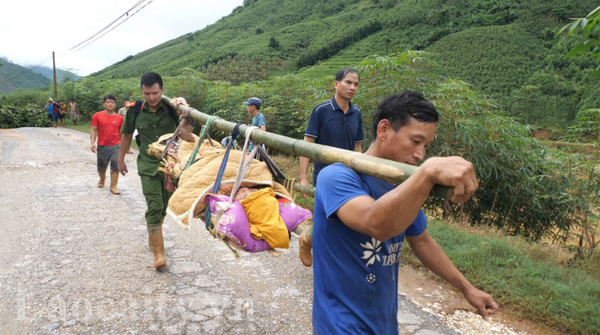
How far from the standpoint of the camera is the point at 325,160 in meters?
1.63

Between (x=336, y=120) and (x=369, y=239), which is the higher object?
(x=336, y=120)

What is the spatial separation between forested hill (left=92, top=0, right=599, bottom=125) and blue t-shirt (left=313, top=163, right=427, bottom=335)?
4521 centimetres

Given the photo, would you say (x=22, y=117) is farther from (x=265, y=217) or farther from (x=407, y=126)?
(x=407, y=126)

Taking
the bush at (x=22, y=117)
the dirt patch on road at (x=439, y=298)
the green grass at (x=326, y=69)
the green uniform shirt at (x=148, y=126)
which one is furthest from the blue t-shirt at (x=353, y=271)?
the green grass at (x=326, y=69)

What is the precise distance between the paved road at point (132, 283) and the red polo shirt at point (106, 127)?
68.7 inches

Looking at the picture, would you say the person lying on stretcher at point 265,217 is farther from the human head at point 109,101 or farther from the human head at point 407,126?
the human head at point 109,101

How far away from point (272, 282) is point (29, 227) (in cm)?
376

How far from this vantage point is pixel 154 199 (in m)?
4.09

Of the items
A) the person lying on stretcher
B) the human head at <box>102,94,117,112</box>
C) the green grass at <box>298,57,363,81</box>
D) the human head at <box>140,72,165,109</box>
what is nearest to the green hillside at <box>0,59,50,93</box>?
the green grass at <box>298,57,363,81</box>

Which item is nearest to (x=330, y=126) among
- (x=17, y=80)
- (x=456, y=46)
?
(x=456, y=46)

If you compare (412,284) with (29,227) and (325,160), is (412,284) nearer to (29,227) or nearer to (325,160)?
(325,160)

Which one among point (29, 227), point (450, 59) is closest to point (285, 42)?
point (450, 59)

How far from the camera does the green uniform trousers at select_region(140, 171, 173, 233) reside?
4094 millimetres

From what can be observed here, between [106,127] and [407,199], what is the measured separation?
25.8 feet
